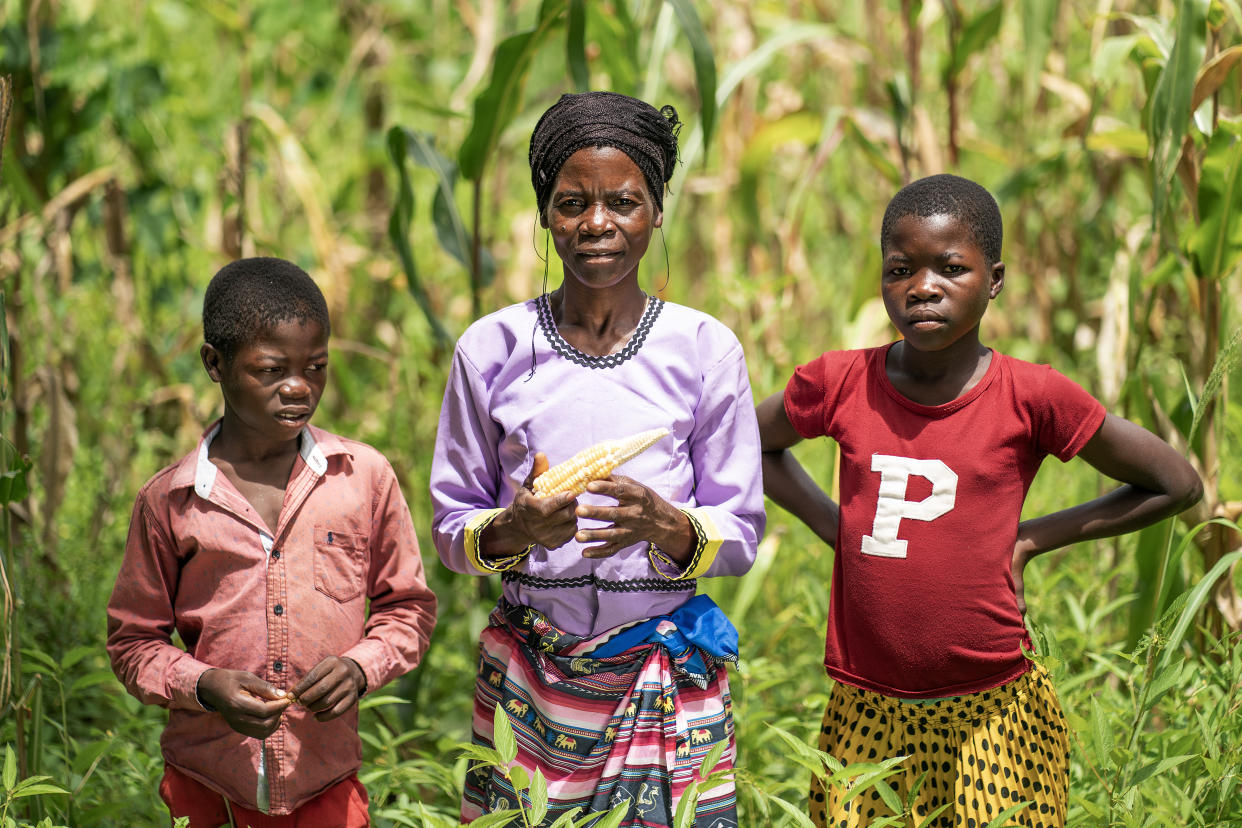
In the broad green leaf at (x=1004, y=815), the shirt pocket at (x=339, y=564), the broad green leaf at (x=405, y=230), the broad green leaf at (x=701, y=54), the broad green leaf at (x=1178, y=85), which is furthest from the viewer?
the broad green leaf at (x=405, y=230)

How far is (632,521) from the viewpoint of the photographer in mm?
1706

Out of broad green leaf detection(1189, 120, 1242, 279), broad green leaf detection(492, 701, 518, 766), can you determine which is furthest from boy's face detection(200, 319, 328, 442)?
broad green leaf detection(1189, 120, 1242, 279)

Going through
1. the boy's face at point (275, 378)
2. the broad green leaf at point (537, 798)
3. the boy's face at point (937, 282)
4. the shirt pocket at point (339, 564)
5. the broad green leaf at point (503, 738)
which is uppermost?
the boy's face at point (937, 282)

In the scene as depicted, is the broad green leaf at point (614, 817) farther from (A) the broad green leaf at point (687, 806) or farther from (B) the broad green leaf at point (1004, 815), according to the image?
(B) the broad green leaf at point (1004, 815)

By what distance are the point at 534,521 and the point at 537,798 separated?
386 millimetres

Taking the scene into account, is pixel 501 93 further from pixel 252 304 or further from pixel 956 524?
pixel 956 524

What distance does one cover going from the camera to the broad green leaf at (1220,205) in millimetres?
2393

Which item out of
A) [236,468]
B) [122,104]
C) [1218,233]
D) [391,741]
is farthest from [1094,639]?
[122,104]

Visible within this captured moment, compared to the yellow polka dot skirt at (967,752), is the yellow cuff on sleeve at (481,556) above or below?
above

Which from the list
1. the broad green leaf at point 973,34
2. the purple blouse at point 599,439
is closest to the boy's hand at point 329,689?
the purple blouse at point 599,439

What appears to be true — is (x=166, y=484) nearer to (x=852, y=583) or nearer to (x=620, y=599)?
(x=620, y=599)

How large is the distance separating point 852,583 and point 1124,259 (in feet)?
5.88

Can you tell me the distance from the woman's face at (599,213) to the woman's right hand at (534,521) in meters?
0.32

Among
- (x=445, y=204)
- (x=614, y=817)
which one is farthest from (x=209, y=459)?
(x=445, y=204)
